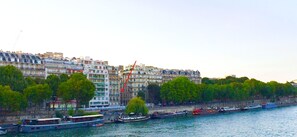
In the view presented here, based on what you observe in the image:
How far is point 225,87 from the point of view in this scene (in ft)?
433

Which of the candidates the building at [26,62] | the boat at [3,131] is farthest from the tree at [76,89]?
the boat at [3,131]

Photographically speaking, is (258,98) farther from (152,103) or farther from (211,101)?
(152,103)

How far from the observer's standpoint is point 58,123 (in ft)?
235

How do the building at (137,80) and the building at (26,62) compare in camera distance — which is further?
the building at (137,80)

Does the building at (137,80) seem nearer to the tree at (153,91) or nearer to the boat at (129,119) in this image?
the tree at (153,91)

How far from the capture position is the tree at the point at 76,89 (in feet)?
269

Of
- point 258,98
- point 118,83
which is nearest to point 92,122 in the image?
point 118,83

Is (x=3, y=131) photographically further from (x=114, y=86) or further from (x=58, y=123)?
(x=114, y=86)

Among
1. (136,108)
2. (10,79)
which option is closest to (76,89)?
(10,79)

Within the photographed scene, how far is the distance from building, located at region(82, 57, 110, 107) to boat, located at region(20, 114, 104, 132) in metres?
28.1

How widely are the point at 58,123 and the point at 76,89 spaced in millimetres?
12003

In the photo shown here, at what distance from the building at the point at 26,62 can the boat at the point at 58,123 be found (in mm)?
22880

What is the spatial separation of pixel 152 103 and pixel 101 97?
16486 mm

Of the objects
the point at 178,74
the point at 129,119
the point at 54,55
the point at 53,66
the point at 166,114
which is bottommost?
the point at 129,119
